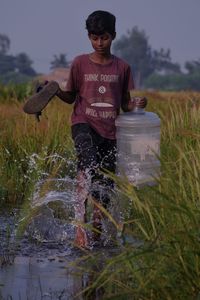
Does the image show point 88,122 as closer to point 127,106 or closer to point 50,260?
point 127,106

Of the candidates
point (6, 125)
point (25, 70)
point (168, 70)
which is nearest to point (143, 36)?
point (168, 70)

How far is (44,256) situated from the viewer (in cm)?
603

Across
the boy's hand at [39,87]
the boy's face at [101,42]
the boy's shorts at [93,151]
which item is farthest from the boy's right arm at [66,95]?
the boy's face at [101,42]

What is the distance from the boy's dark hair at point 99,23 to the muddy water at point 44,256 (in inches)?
46.9

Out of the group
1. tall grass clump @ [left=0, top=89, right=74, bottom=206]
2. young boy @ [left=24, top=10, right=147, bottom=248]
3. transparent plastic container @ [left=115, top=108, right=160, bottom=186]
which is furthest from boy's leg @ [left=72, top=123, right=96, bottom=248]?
tall grass clump @ [left=0, top=89, right=74, bottom=206]

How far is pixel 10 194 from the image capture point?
8.62 metres

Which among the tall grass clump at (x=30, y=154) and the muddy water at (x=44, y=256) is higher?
the muddy water at (x=44, y=256)

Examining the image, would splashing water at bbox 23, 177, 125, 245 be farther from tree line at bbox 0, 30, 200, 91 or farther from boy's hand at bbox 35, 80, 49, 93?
tree line at bbox 0, 30, 200, 91

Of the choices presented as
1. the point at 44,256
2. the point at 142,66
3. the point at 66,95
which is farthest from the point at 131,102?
the point at 142,66

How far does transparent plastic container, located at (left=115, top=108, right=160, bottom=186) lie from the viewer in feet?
21.9

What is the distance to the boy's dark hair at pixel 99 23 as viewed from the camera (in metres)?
6.24

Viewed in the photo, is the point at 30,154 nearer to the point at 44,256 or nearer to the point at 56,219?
the point at 56,219

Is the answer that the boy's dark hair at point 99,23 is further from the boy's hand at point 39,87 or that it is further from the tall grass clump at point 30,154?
the tall grass clump at point 30,154

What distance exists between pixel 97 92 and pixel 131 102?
1.34 feet
